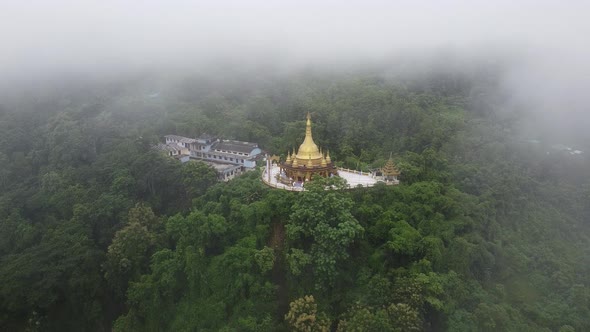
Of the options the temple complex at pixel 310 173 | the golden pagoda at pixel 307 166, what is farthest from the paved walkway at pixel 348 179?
the golden pagoda at pixel 307 166

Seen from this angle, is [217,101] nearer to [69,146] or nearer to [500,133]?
[69,146]

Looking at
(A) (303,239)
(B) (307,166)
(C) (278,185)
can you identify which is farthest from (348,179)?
(A) (303,239)

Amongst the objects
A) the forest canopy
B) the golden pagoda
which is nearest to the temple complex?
the golden pagoda

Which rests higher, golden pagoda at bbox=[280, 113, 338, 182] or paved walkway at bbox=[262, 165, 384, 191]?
golden pagoda at bbox=[280, 113, 338, 182]

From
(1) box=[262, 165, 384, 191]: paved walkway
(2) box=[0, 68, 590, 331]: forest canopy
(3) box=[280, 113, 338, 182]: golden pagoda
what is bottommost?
(2) box=[0, 68, 590, 331]: forest canopy

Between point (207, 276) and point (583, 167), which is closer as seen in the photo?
point (207, 276)

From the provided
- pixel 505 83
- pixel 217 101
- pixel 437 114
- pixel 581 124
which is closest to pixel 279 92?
pixel 217 101

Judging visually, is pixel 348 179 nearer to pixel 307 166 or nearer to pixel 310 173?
pixel 310 173

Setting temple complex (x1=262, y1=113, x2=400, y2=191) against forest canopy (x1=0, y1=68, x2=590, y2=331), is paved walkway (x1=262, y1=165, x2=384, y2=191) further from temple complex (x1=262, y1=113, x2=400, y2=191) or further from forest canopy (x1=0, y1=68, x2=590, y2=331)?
forest canopy (x1=0, y1=68, x2=590, y2=331)
